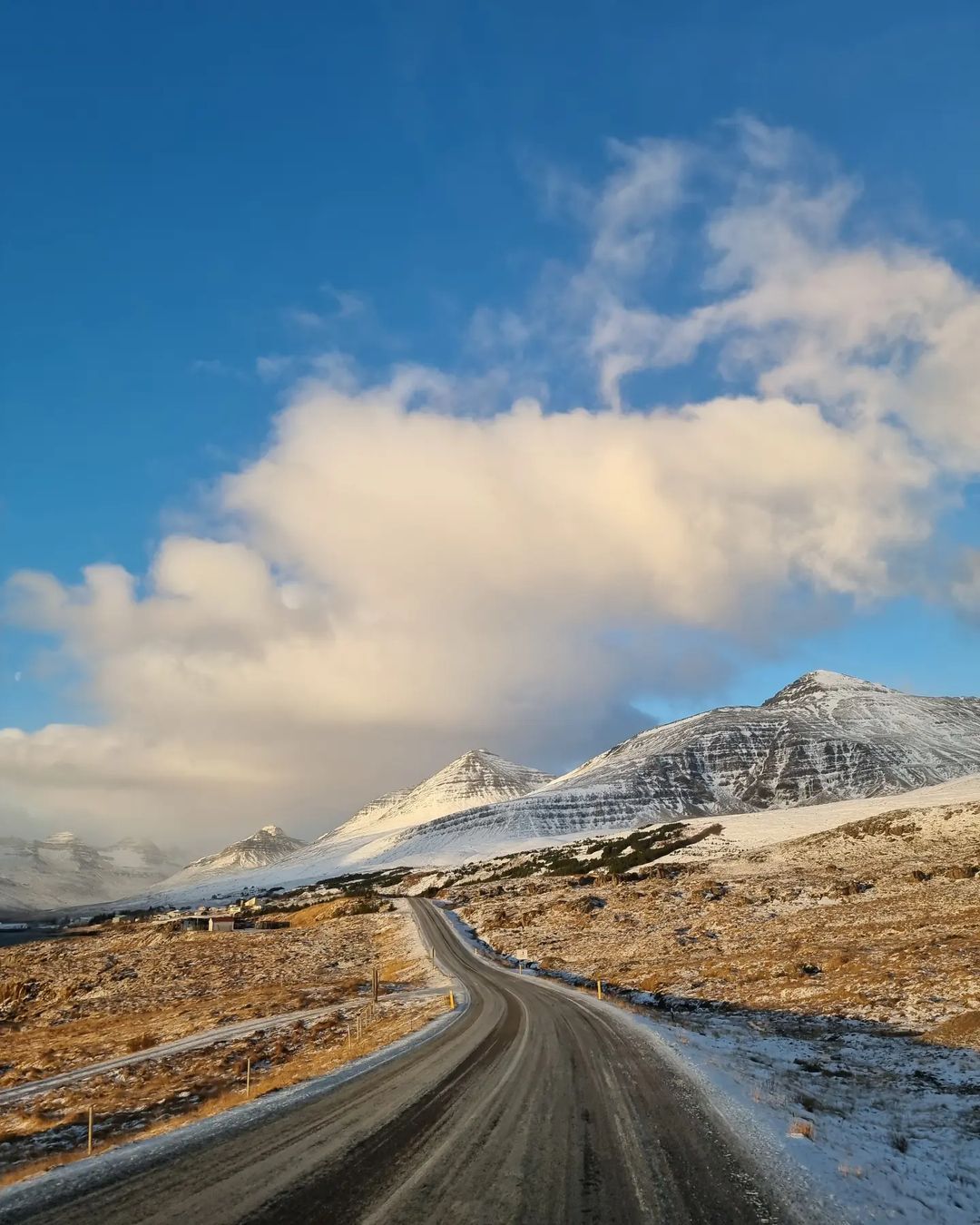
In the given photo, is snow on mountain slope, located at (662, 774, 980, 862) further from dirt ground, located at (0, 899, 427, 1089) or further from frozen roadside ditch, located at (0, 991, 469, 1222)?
frozen roadside ditch, located at (0, 991, 469, 1222)

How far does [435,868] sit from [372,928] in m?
98.6

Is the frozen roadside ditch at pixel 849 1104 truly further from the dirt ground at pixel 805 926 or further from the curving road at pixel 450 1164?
the dirt ground at pixel 805 926

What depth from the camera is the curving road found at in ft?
27.2

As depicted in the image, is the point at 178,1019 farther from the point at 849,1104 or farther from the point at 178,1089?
the point at 849,1104

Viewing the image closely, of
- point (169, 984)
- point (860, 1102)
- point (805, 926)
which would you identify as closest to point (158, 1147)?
point (860, 1102)

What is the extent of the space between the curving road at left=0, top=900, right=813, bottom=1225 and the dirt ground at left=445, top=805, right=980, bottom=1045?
13.3 meters

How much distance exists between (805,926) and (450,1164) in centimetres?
3829

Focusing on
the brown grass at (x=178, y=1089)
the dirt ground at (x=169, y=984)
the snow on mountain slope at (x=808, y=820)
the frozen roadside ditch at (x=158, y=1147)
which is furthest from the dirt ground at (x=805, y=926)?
the frozen roadside ditch at (x=158, y=1147)

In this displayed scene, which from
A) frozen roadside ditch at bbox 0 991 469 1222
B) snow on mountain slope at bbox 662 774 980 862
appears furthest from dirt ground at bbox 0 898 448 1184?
snow on mountain slope at bbox 662 774 980 862

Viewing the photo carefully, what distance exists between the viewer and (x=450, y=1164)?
10047mm

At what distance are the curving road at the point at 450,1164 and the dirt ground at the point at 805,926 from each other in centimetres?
1333

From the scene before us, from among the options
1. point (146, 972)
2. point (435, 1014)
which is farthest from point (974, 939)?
point (146, 972)

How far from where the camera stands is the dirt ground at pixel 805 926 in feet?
87.1

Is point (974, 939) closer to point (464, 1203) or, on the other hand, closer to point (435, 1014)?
point (435, 1014)
